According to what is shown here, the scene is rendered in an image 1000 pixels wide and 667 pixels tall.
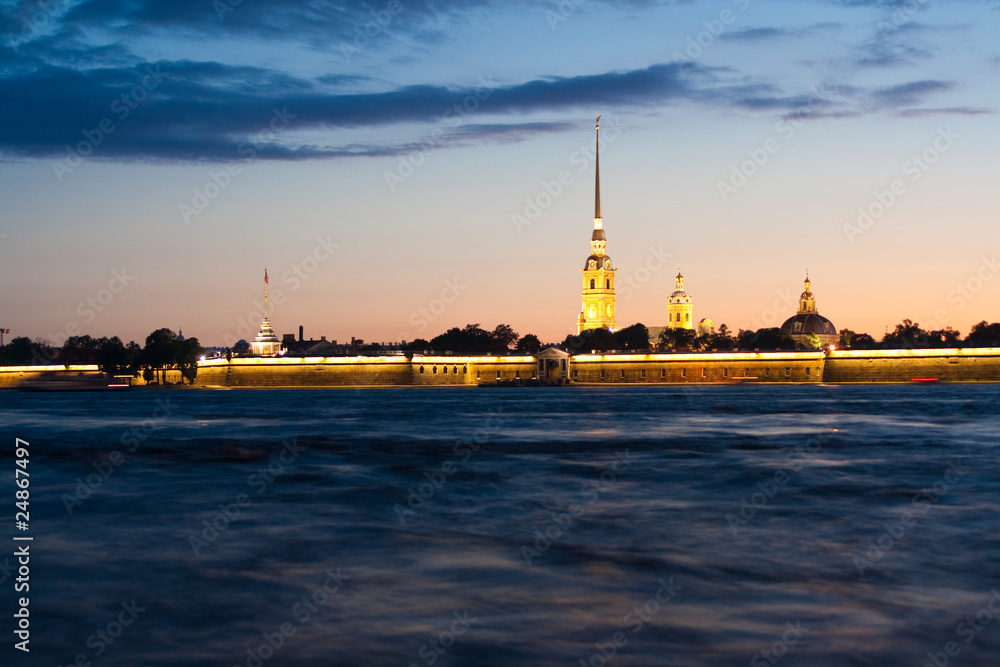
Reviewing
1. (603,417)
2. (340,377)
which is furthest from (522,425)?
(340,377)

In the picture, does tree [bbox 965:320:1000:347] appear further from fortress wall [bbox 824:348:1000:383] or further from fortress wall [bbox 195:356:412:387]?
fortress wall [bbox 195:356:412:387]

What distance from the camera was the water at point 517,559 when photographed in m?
9.11

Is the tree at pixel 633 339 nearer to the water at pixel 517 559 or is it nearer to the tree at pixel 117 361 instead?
the tree at pixel 117 361

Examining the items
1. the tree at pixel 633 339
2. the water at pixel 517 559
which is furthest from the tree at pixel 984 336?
the water at pixel 517 559

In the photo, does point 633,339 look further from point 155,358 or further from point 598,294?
point 155,358

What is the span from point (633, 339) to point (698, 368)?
28.9m

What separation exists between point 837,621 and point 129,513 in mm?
11998

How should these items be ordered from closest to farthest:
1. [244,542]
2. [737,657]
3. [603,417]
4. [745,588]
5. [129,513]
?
[737,657] → [745,588] → [244,542] → [129,513] → [603,417]

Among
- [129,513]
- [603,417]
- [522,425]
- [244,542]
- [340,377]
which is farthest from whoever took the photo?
[340,377]

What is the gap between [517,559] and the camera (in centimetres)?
1278

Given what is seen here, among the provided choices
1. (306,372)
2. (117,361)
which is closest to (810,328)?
(306,372)

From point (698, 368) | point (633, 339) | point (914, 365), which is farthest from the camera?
point (633, 339)

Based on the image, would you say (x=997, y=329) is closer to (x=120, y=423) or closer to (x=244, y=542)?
(x=120, y=423)

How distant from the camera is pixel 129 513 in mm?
17234
